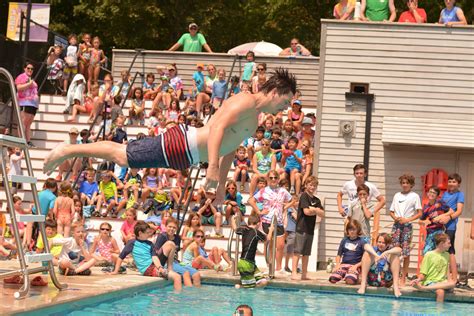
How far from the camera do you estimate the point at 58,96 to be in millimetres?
21672

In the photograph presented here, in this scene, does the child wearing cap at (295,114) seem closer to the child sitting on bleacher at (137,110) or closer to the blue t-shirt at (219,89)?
the blue t-shirt at (219,89)

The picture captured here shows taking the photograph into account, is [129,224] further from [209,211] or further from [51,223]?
[51,223]

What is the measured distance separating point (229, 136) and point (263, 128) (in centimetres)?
993

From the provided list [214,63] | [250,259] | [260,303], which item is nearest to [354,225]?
[250,259]

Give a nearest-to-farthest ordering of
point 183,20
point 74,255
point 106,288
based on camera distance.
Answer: point 106,288 → point 74,255 → point 183,20

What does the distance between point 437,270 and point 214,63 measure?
35.2 feet

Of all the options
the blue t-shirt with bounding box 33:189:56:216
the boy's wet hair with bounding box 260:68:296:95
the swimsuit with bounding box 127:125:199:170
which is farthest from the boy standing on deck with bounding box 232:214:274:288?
the boy's wet hair with bounding box 260:68:296:95

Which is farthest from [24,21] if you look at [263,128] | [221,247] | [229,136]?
[229,136]

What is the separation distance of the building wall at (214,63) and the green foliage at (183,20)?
9.41 metres

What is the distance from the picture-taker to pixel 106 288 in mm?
11523

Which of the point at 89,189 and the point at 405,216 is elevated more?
the point at 89,189

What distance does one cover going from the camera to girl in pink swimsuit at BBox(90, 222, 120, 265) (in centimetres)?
1498

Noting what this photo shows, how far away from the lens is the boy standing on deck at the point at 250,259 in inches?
539

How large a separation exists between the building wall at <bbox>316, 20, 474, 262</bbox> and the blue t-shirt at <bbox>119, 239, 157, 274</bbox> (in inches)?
182
